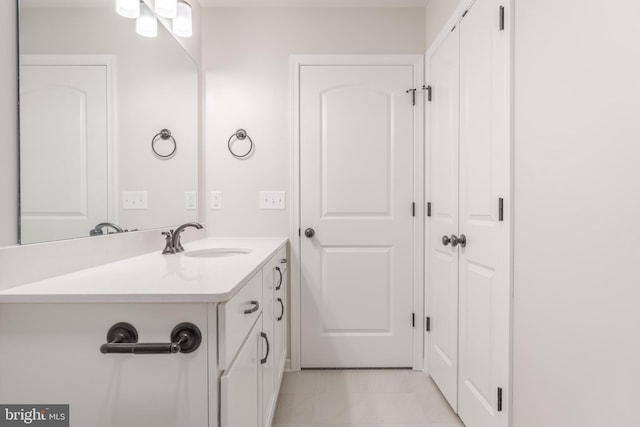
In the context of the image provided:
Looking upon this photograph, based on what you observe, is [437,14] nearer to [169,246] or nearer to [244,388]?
[169,246]

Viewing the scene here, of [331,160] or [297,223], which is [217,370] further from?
[331,160]

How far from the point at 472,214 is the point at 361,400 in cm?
121

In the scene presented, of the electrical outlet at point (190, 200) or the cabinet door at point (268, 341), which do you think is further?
the electrical outlet at point (190, 200)

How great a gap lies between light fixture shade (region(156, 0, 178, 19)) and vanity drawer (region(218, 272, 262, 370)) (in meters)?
1.37

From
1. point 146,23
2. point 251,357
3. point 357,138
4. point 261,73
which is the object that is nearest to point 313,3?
point 261,73

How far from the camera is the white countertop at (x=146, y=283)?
0.80m

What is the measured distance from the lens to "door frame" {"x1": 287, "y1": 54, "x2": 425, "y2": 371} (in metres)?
2.26

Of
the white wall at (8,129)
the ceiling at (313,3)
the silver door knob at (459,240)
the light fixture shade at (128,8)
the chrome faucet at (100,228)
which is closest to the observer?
the white wall at (8,129)

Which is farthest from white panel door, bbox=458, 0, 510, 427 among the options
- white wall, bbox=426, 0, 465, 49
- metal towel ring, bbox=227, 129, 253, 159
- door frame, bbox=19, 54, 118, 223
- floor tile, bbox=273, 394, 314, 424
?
door frame, bbox=19, 54, 118, 223

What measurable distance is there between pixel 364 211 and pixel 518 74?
4.05 feet

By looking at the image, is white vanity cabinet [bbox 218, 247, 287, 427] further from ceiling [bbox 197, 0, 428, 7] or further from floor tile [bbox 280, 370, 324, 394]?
ceiling [bbox 197, 0, 428, 7]

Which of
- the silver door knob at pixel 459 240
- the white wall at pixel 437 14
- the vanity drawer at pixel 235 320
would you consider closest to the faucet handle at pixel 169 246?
the vanity drawer at pixel 235 320

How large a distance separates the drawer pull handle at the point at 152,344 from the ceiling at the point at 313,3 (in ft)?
7.08

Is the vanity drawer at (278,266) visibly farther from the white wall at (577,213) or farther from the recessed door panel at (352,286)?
the white wall at (577,213)
